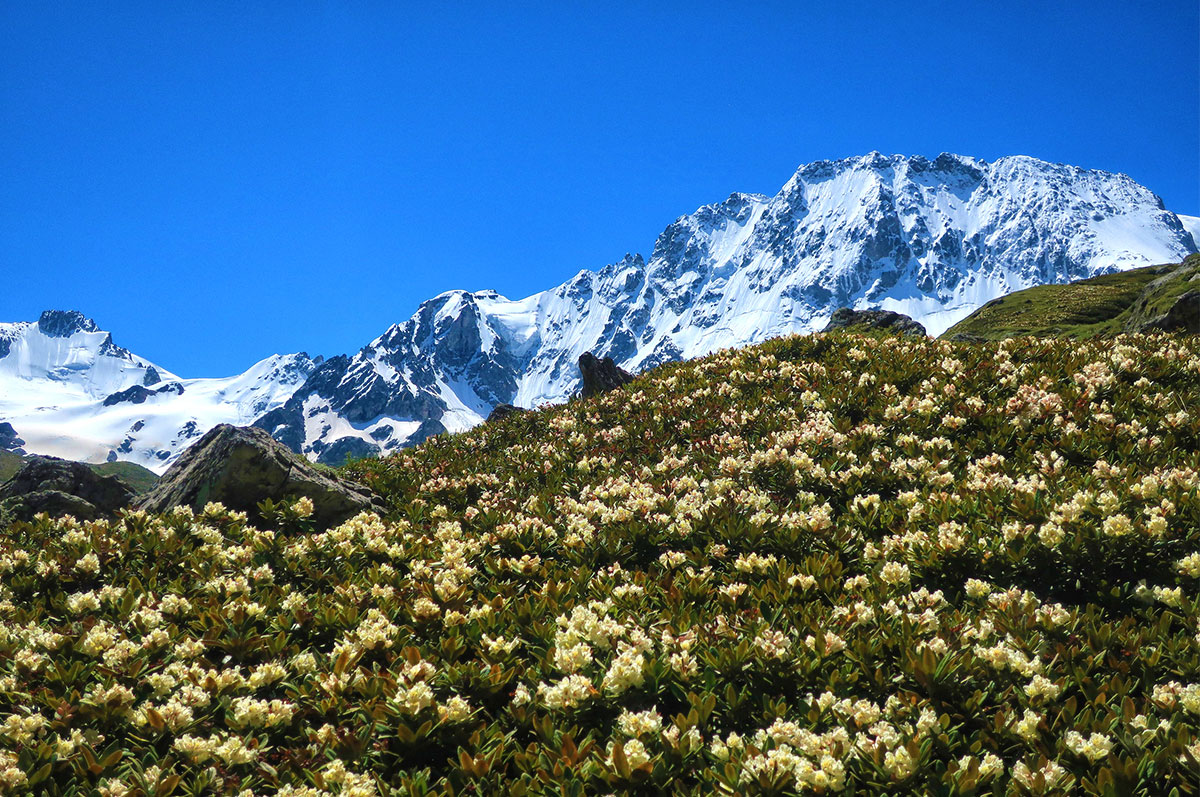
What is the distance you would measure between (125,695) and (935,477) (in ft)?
24.1

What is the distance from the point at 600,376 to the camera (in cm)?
1745

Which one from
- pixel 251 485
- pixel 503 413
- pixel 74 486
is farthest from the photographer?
pixel 503 413

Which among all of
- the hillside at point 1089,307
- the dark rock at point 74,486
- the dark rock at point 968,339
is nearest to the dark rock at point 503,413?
the dark rock at point 74,486

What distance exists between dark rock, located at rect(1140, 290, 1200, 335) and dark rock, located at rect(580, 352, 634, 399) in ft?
37.3

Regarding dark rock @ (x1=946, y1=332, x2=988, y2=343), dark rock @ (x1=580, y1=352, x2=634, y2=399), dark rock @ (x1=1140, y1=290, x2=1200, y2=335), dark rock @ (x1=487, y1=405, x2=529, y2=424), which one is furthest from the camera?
dark rock @ (x1=580, y1=352, x2=634, y2=399)

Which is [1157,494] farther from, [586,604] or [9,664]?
[9,664]

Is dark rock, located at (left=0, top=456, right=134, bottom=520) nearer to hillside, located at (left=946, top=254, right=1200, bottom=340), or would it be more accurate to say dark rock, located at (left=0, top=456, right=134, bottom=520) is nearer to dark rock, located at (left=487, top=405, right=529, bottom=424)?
dark rock, located at (left=487, top=405, right=529, bottom=424)

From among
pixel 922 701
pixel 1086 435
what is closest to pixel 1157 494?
A: pixel 1086 435

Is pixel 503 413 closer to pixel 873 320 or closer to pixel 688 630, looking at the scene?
pixel 688 630

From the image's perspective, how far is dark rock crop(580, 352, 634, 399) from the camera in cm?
1711

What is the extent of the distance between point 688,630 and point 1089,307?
3148 cm

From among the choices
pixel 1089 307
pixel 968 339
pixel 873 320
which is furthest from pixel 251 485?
pixel 1089 307

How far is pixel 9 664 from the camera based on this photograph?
463 cm

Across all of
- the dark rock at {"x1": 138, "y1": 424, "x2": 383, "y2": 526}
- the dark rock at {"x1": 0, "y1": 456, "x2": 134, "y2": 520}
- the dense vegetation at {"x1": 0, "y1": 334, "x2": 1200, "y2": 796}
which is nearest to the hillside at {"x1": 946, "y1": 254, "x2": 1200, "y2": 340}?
the dense vegetation at {"x1": 0, "y1": 334, "x2": 1200, "y2": 796}
